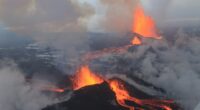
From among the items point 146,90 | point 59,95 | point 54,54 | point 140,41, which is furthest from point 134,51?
point 59,95

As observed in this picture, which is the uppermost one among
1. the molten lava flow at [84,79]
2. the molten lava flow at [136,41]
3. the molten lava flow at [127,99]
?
the molten lava flow at [136,41]

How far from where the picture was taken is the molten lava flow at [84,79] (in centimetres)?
8094

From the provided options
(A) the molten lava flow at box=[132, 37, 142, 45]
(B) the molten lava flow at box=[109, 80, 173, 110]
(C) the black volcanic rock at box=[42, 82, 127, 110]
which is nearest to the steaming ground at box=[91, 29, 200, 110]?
(A) the molten lava flow at box=[132, 37, 142, 45]

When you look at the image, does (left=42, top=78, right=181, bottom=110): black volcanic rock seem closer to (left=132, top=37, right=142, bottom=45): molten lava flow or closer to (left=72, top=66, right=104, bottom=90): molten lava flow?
(left=72, top=66, right=104, bottom=90): molten lava flow

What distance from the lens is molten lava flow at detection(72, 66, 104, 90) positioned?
8094 cm

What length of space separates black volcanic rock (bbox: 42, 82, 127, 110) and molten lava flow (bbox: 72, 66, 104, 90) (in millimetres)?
13221

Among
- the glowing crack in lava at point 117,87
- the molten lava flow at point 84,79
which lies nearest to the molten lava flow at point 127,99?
the glowing crack in lava at point 117,87

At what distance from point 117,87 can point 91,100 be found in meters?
18.6

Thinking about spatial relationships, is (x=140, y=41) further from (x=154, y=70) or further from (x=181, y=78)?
(x=181, y=78)

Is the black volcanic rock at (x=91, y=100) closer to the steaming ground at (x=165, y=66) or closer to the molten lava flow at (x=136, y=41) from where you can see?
the steaming ground at (x=165, y=66)

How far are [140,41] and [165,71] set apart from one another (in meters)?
20.2

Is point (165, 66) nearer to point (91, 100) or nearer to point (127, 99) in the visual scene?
point (127, 99)

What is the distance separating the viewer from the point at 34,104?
6494 centimetres

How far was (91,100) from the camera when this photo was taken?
63469 millimetres
